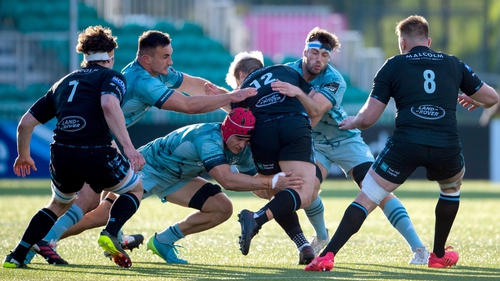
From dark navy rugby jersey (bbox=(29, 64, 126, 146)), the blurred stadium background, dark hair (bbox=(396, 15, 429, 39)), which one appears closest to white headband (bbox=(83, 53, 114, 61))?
dark navy rugby jersey (bbox=(29, 64, 126, 146))

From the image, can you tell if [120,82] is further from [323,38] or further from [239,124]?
[323,38]

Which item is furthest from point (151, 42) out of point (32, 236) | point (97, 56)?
point (32, 236)

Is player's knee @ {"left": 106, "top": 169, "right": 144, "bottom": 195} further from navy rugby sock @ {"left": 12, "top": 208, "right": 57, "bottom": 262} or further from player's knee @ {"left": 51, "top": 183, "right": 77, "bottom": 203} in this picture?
navy rugby sock @ {"left": 12, "top": 208, "right": 57, "bottom": 262}

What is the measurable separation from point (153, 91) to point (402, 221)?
7.55 ft

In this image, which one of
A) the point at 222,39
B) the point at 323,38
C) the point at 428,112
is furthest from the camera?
the point at 222,39

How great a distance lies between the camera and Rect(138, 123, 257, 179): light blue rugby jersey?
20.7 ft

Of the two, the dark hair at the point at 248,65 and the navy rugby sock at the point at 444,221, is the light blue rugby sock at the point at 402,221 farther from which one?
the dark hair at the point at 248,65

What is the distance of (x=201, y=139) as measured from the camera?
20.9ft

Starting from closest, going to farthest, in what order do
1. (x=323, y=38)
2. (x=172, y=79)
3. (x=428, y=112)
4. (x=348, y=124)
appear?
(x=428, y=112) → (x=348, y=124) → (x=323, y=38) → (x=172, y=79)

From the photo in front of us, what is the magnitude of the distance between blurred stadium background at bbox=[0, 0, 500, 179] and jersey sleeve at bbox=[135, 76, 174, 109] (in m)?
10.8

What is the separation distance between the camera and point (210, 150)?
20.6ft

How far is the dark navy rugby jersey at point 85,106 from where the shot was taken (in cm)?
598

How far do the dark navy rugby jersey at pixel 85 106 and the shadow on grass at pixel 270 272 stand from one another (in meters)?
0.93

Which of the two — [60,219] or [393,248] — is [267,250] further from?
[60,219]
